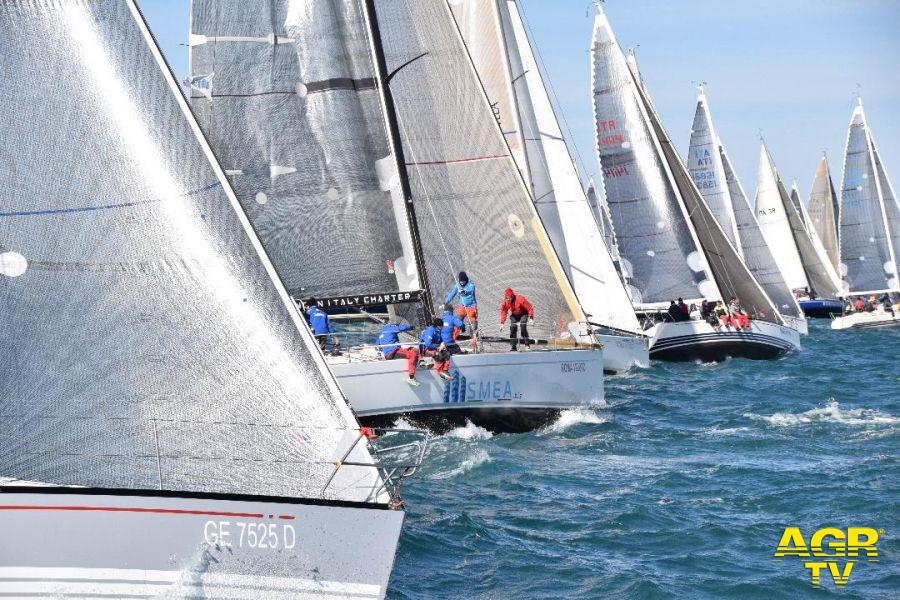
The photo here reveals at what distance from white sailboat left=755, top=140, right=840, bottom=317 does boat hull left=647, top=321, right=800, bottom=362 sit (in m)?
27.6

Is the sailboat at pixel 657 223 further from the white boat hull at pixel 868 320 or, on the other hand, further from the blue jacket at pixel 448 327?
the blue jacket at pixel 448 327

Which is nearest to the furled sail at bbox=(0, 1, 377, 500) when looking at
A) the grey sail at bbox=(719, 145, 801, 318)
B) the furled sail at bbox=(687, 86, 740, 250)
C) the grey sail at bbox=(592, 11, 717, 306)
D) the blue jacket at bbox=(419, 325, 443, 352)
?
the blue jacket at bbox=(419, 325, 443, 352)

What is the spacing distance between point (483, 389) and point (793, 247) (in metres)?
46.3

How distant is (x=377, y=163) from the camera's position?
762 inches

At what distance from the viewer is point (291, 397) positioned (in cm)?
848

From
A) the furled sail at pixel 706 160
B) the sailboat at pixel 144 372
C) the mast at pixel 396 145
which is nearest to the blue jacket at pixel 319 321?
the mast at pixel 396 145

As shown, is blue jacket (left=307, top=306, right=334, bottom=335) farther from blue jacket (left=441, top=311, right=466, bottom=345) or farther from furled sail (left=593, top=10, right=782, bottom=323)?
furled sail (left=593, top=10, right=782, bottom=323)

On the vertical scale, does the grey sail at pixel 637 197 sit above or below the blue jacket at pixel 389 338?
above

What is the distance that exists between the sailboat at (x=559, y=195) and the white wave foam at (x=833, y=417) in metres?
8.27

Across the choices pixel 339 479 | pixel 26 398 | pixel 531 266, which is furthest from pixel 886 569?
pixel 531 266

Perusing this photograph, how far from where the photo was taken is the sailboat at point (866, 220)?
183 ft

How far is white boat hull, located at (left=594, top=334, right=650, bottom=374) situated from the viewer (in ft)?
92.5

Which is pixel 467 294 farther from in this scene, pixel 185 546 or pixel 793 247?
pixel 793 247

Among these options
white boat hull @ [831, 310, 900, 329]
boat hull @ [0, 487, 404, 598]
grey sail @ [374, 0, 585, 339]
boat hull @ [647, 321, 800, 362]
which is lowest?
white boat hull @ [831, 310, 900, 329]
